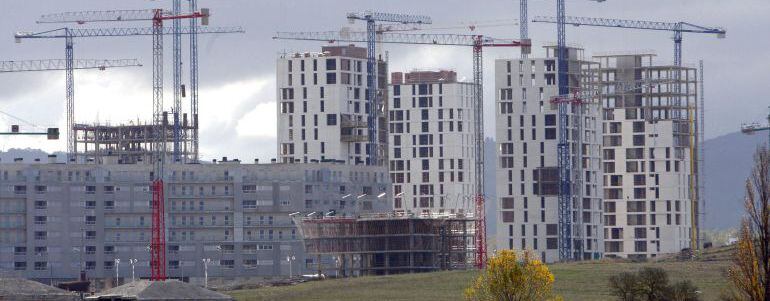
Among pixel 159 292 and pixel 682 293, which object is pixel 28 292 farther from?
pixel 682 293

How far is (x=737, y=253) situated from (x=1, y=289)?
94.1 m

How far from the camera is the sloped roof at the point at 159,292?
171 m

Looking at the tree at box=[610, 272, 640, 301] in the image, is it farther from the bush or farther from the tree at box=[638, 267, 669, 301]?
the tree at box=[638, 267, 669, 301]

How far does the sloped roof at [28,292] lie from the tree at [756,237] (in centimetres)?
9223

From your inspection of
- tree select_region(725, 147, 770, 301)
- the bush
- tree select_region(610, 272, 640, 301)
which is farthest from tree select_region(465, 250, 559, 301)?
tree select_region(725, 147, 770, 301)

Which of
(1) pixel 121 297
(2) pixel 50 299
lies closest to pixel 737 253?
(1) pixel 121 297

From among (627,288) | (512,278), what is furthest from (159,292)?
(512,278)

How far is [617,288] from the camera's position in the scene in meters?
168

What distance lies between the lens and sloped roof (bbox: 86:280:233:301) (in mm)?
171250

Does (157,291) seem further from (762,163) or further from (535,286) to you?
(762,163)

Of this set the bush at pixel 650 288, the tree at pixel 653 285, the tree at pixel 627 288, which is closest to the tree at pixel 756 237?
the bush at pixel 650 288

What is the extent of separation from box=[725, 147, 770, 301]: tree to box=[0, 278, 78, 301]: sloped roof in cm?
→ 9223

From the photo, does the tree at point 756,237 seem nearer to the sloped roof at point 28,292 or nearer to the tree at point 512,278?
the tree at point 512,278

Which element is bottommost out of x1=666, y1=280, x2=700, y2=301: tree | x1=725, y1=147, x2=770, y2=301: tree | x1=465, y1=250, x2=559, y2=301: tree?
x1=666, y1=280, x2=700, y2=301: tree
